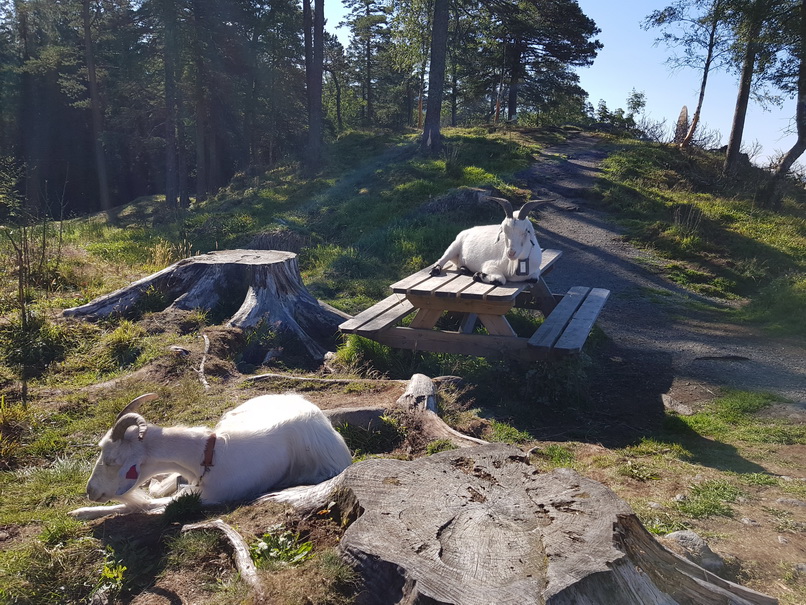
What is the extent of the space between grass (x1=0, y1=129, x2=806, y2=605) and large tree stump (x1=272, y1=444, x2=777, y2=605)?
0.23 meters

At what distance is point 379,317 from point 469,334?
107 centimetres

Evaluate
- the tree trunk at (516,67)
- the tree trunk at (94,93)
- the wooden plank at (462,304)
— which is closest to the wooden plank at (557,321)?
the wooden plank at (462,304)

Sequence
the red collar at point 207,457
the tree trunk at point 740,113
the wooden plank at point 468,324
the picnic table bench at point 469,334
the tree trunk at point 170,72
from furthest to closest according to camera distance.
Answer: the tree trunk at point 170,72
the tree trunk at point 740,113
the wooden plank at point 468,324
the picnic table bench at point 469,334
the red collar at point 207,457

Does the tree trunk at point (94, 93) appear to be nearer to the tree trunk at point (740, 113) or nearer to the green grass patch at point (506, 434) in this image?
the tree trunk at point (740, 113)

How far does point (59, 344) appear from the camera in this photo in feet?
21.5

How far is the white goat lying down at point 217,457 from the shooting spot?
3.33 m

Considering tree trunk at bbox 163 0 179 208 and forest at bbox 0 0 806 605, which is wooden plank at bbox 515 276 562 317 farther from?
tree trunk at bbox 163 0 179 208

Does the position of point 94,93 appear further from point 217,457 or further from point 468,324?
point 217,457

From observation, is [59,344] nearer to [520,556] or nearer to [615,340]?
[520,556]

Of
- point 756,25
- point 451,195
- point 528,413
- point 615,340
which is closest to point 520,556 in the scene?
point 528,413

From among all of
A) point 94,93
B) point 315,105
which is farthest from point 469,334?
point 94,93

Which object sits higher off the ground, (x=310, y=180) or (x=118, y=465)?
(x=310, y=180)

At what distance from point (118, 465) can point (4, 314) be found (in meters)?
5.04

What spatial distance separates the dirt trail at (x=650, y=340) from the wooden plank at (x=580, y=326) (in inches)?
25.7
